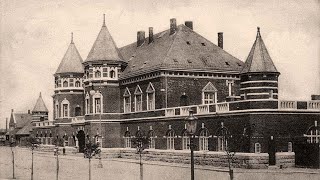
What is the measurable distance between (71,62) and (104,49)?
30.9 feet

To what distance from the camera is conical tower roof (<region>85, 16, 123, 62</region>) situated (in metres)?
44.1

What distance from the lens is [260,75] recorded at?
1296 inches

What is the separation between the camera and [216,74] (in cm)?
4172

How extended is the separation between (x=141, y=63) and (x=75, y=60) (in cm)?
1188

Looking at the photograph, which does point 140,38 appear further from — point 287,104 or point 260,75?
point 287,104

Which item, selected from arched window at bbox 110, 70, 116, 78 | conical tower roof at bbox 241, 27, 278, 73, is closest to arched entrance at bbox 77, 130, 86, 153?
arched window at bbox 110, 70, 116, 78

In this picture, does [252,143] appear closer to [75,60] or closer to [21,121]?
[75,60]

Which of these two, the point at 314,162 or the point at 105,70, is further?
the point at 105,70

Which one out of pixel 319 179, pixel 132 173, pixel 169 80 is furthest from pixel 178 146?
pixel 319 179

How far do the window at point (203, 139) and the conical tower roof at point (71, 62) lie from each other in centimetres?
2185

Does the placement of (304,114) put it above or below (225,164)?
above

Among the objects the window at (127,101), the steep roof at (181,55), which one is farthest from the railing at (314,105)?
the window at (127,101)

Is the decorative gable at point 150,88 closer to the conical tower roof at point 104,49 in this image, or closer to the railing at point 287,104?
the conical tower roof at point 104,49

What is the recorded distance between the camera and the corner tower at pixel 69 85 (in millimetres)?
52688
